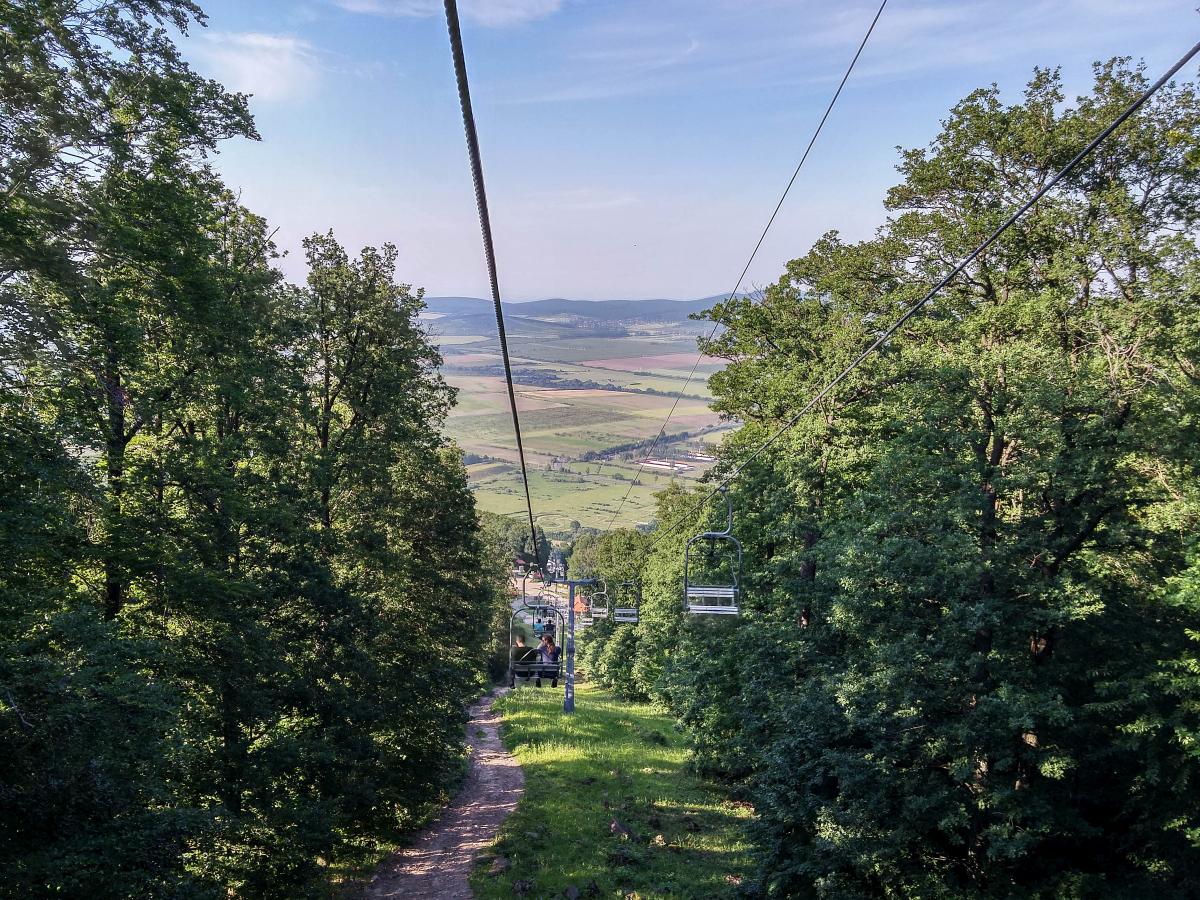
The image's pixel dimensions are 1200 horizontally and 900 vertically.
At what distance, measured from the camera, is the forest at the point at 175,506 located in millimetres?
9688

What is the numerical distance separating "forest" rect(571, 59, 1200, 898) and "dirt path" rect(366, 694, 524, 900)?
870 centimetres

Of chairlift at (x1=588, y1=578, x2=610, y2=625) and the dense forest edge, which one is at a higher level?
the dense forest edge

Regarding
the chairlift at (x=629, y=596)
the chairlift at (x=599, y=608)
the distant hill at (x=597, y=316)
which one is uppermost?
the distant hill at (x=597, y=316)

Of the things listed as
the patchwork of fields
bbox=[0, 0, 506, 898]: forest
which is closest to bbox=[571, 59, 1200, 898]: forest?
bbox=[0, 0, 506, 898]: forest

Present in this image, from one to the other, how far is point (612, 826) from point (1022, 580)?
44.6 ft

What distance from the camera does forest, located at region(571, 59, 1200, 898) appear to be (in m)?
13.5

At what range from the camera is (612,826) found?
21.6 m

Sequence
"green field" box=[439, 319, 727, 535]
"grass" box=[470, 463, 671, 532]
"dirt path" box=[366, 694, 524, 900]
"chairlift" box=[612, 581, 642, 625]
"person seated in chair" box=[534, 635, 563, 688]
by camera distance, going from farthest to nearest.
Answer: "grass" box=[470, 463, 671, 532] → "green field" box=[439, 319, 727, 535] → "chairlift" box=[612, 581, 642, 625] → "person seated in chair" box=[534, 635, 563, 688] → "dirt path" box=[366, 694, 524, 900]

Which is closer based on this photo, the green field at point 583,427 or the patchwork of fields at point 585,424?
the patchwork of fields at point 585,424

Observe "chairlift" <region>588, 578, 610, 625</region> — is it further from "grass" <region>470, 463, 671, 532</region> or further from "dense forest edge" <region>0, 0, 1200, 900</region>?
"grass" <region>470, 463, 671, 532</region>

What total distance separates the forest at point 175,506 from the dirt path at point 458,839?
1361 millimetres

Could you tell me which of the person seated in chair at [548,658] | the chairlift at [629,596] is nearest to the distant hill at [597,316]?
the chairlift at [629,596]

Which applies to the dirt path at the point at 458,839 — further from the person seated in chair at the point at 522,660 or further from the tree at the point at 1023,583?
the tree at the point at 1023,583

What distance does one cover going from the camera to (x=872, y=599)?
15617 mm
